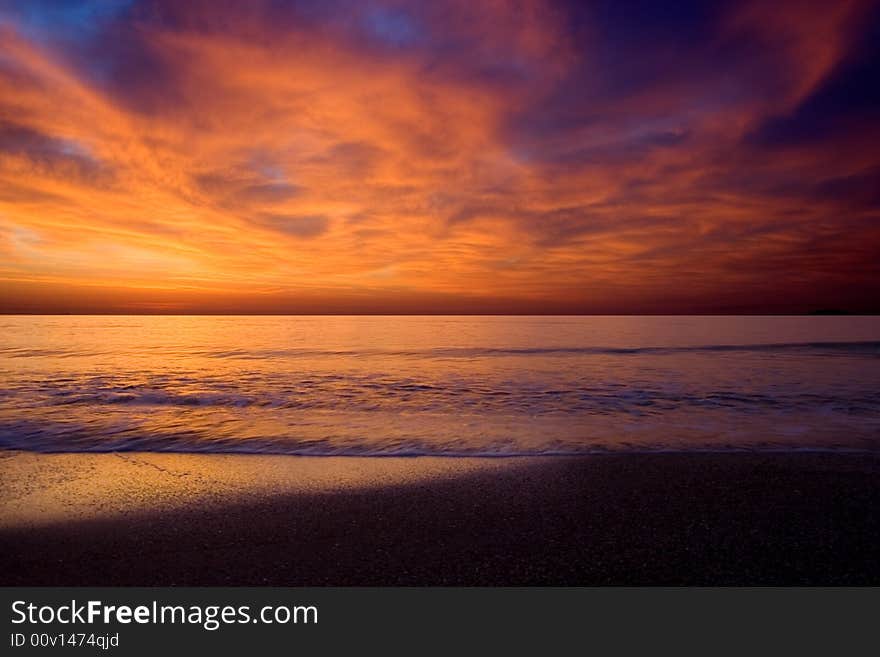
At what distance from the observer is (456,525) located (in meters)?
5.11

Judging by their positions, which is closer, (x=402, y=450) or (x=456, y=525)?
(x=456, y=525)

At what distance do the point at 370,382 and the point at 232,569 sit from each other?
47.9ft

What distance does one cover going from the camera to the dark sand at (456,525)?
416 centimetres

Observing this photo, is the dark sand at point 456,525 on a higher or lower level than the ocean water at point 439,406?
higher

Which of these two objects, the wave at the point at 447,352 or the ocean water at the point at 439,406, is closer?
the ocean water at the point at 439,406

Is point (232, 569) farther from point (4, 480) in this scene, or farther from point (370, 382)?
point (370, 382)
